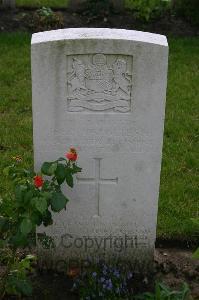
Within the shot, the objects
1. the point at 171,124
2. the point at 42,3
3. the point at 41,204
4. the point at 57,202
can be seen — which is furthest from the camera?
the point at 42,3

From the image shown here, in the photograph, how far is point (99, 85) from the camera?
3672 mm

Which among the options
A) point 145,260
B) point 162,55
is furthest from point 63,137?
point 145,260

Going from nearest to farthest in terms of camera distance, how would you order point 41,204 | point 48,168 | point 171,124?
1. point 41,204
2. point 48,168
3. point 171,124

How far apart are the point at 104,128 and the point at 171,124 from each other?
2.53 meters

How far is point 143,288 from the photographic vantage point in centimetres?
404

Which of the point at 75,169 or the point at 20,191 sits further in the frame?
the point at 75,169

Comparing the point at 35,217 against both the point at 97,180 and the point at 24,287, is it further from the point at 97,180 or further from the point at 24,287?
the point at 97,180

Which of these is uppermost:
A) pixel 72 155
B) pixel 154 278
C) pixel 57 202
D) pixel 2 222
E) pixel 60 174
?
pixel 72 155

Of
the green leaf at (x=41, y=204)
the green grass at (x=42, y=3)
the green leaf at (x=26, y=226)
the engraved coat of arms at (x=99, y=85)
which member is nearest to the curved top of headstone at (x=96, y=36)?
the engraved coat of arms at (x=99, y=85)

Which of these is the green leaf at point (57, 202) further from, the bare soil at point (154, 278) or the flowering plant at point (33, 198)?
the bare soil at point (154, 278)

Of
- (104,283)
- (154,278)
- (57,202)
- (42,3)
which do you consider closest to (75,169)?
(57,202)

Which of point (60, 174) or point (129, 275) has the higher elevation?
point (60, 174)

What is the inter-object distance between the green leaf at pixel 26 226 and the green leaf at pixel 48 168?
312 millimetres

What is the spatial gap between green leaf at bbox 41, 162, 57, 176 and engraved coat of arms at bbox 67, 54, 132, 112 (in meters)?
0.37
